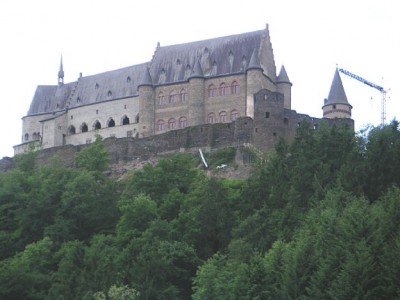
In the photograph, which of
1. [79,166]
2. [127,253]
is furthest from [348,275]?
[79,166]

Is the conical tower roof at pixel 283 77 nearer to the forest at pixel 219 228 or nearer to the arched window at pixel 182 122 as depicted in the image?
the arched window at pixel 182 122

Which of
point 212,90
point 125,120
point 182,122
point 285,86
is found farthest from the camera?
point 125,120

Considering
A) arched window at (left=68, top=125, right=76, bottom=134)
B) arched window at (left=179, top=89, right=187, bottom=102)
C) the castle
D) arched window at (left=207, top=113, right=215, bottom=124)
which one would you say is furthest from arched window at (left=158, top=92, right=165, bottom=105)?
arched window at (left=68, top=125, right=76, bottom=134)

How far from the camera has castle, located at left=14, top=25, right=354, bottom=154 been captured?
76.1 metres

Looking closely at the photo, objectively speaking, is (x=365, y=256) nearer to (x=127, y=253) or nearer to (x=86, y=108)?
(x=127, y=253)

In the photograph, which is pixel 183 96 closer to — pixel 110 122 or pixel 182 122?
pixel 182 122

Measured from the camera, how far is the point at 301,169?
194ft

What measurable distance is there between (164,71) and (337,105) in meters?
15.1

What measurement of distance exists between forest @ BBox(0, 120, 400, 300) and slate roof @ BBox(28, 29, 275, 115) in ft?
45.8

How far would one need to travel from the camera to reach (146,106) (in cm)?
8881

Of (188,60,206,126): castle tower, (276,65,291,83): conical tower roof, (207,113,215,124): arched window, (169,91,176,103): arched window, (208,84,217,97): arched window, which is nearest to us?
(207,113,215,124): arched window

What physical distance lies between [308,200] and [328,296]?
1258 centimetres

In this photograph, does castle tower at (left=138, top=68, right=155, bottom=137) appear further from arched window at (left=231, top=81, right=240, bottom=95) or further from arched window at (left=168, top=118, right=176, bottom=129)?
arched window at (left=231, top=81, right=240, bottom=95)

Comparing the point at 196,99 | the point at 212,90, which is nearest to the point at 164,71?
the point at 196,99
